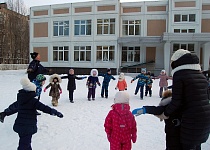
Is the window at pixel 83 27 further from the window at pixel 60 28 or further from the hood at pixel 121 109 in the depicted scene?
the hood at pixel 121 109

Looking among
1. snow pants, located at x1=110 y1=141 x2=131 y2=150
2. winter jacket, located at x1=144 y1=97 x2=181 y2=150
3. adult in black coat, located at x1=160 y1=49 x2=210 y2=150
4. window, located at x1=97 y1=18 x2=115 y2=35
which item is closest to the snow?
snow pants, located at x1=110 y1=141 x2=131 y2=150

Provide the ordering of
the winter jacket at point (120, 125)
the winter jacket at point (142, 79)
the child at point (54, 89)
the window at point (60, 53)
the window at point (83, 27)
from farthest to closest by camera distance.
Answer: the window at point (60, 53) → the window at point (83, 27) → the winter jacket at point (142, 79) → the child at point (54, 89) → the winter jacket at point (120, 125)

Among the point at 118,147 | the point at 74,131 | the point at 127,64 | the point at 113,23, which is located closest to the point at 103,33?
the point at 113,23

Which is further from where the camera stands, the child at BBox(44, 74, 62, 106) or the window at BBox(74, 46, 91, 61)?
the window at BBox(74, 46, 91, 61)

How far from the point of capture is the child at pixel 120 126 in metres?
3.37

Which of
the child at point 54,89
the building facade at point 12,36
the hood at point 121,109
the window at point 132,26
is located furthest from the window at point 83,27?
the hood at point 121,109

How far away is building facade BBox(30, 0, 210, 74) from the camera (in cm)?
2805

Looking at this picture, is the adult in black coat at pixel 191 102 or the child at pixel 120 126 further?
the child at pixel 120 126

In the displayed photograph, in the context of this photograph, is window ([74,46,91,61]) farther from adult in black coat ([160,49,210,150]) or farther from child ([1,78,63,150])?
adult in black coat ([160,49,210,150])

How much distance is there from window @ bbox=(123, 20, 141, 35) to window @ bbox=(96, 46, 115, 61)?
360 cm

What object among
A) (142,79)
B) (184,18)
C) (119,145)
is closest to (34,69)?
(119,145)

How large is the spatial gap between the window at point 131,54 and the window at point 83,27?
552cm

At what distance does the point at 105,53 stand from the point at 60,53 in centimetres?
665

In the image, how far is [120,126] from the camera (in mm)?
3355
